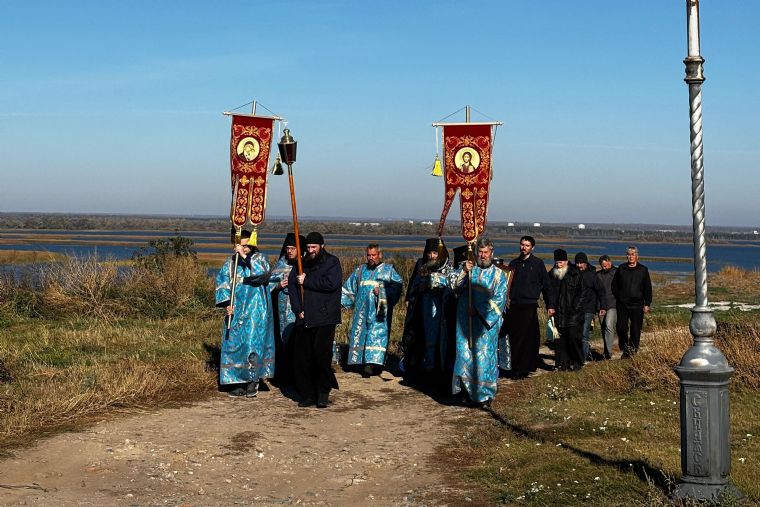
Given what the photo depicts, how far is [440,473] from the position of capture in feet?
26.0

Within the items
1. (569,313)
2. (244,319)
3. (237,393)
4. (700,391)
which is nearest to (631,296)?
(569,313)

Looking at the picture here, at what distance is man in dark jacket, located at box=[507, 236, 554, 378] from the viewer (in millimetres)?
12672

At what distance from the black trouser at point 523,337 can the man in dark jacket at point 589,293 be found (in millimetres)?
933

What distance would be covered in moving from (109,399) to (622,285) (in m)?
7.53

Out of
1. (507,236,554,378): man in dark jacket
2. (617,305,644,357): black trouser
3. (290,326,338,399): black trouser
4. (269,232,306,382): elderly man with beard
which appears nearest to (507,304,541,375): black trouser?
(507,236,554,378): man in dark jacket

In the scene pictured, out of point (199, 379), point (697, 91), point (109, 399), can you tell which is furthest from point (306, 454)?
point (697, 91)

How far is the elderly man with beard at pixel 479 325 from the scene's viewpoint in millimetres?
10641

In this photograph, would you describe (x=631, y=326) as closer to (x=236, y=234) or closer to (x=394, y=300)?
(x=394, y=300)

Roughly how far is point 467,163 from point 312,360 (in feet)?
9.32

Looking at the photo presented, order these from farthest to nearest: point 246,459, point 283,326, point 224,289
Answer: point 283,326, point 224,289, point 246,459

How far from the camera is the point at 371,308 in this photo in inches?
502

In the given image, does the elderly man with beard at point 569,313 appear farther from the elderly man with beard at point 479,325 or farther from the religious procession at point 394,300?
the elderly man with beard at point 479,325

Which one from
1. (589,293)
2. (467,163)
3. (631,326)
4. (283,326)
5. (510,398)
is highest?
(467,163)

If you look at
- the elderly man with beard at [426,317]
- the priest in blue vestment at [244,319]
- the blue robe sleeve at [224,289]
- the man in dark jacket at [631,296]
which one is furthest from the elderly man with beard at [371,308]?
the man in dark jacket at [631,296]
